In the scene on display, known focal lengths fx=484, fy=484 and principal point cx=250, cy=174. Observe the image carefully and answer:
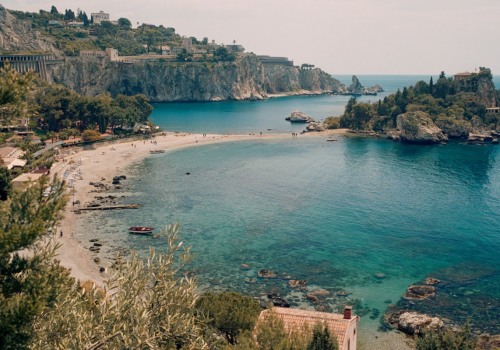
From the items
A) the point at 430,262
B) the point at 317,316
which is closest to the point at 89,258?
the point at 317,316

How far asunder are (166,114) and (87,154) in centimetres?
8678

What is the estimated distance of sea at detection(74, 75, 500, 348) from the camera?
145 ft

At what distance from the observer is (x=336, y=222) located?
6291 cm

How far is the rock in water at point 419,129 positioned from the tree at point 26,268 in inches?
4707

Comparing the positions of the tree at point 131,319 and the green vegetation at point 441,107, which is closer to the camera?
the tree at point 131,319

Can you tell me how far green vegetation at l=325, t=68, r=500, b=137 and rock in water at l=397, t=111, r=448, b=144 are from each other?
5.17 metres

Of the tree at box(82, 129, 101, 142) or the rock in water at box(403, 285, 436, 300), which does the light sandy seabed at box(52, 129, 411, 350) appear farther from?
the rock in water at box(403, 285, 436, 300)

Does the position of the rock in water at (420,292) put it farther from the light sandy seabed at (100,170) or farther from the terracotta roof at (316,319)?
the terracotta roof at (316,319)

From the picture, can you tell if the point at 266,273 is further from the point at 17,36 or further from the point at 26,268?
the point at 17,36

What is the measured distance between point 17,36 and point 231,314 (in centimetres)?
19208

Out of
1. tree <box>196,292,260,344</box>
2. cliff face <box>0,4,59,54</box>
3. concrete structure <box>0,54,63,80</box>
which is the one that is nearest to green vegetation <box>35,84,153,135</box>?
concrete structure <box>0,54,63,80</box>

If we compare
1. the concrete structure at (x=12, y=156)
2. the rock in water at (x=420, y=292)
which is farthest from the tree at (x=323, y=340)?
the concrete structure at (x=12, y=156)

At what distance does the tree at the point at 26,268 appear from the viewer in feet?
46.2

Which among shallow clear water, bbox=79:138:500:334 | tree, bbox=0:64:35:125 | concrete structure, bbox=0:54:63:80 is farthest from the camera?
concrete structure, bbox=0:54:63:80
